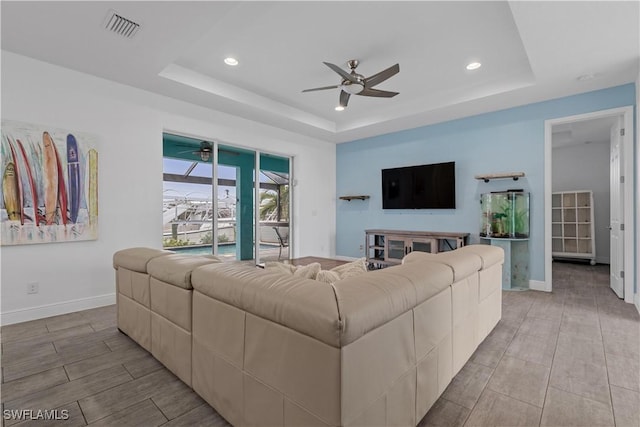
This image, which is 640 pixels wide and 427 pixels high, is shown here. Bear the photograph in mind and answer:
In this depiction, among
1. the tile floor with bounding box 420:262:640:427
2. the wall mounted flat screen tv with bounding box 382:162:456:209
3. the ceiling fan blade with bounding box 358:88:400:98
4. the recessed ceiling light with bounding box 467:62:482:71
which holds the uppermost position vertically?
the recessed ceiling light with bounding box 467:62:482:71

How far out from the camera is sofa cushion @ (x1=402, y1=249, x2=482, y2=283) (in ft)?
5.93

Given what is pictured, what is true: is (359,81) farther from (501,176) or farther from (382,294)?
(382,294)

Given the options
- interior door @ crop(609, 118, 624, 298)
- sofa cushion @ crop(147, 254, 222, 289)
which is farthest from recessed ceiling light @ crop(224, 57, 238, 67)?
interior door @ crop(609, 118, 624, 298)

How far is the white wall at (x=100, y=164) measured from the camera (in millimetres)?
3010

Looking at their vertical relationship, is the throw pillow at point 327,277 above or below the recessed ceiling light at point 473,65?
below

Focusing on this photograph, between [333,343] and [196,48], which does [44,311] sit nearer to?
[196,48]

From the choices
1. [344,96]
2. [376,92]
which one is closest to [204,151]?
[344,96]

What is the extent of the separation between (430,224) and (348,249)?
192 cm

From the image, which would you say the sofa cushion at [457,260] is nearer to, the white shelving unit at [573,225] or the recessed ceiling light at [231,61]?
the recessed ceiling light at [231,61]

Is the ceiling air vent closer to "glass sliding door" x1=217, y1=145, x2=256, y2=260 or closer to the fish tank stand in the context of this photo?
"glass sliding door" x1=217, y1=145, x2=256, y2=260

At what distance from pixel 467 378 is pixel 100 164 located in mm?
4183

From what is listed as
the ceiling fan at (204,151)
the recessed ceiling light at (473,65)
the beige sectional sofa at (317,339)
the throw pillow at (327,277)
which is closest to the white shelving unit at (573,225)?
the recessed ceiling light at (473,65)

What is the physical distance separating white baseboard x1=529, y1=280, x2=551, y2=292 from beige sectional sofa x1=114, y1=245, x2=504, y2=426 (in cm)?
299

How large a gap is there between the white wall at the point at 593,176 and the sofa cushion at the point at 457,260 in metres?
6.18
